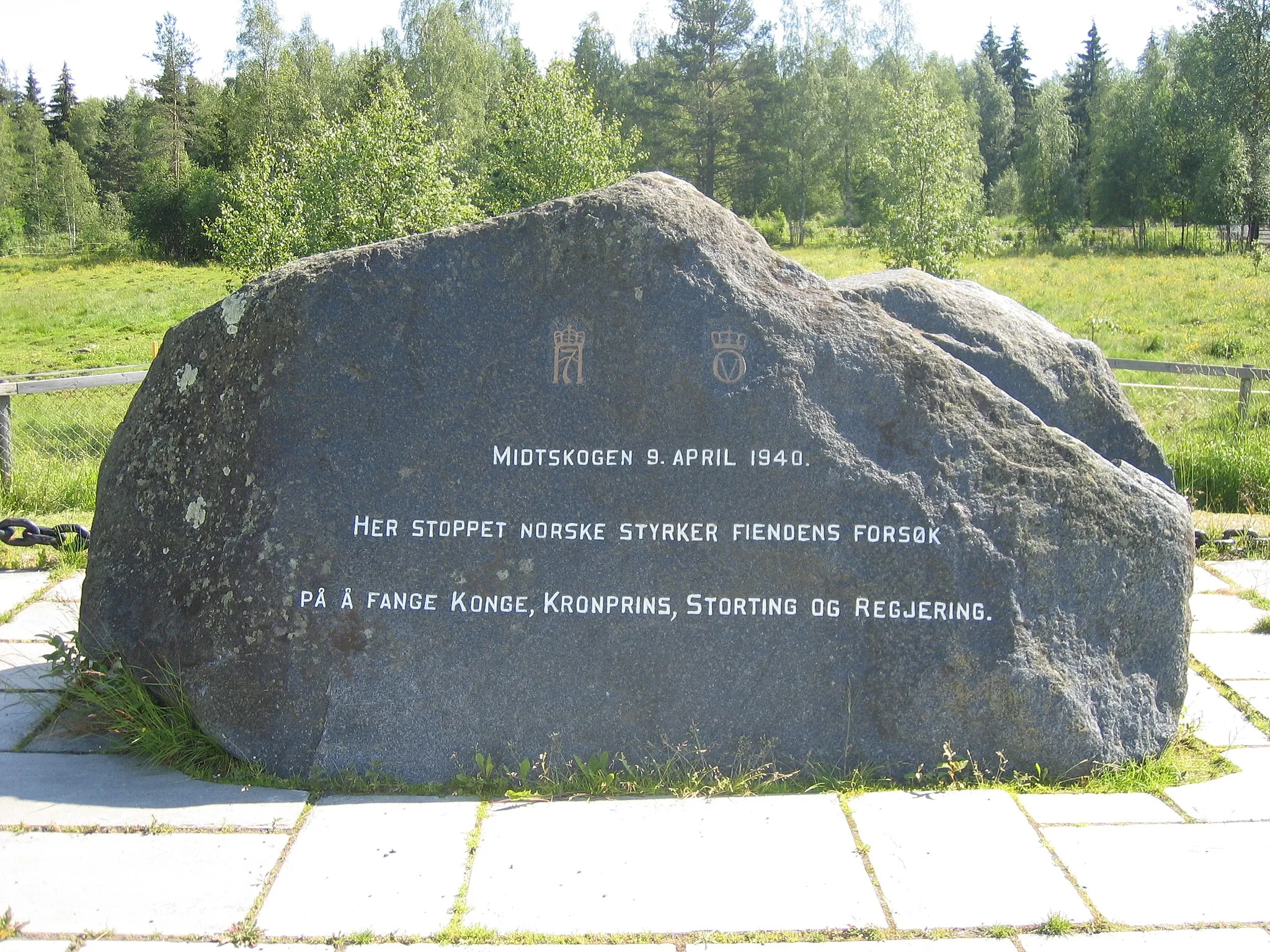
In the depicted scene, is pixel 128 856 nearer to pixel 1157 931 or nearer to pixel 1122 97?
pixel 1157 931

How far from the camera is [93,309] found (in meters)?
27.3

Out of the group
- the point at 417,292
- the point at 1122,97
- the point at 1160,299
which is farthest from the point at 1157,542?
the point at 1122,97

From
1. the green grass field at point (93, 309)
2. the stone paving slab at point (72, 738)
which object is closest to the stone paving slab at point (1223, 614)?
the stone paving slab at point (72, 738)

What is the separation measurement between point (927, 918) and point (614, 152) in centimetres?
2186

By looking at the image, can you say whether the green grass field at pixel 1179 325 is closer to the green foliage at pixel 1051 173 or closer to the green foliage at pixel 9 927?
the green foliage at pixel 1051 173

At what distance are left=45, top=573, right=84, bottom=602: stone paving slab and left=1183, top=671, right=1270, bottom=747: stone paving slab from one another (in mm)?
5792

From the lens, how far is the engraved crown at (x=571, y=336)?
4.21 meters

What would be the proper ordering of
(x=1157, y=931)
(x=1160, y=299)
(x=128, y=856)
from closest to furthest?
1. (x=1157, y=931)
2. (x=128, y=856)
3. (x=1160, y=299)

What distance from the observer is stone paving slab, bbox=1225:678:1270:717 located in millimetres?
4715

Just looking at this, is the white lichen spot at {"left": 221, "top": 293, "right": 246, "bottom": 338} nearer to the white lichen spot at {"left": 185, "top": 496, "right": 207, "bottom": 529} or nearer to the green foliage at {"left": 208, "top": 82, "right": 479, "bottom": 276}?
the white lichen spot at {"left": 185, "top": 496, "right": 207, "bottom": 529}

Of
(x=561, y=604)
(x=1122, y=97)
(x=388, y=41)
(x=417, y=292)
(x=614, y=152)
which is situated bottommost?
(x=561, y=604)

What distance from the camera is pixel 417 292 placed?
426 cm

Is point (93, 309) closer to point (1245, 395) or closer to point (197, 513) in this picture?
point (197, 513)

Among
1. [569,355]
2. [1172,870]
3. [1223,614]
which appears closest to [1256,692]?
[1223,614]
